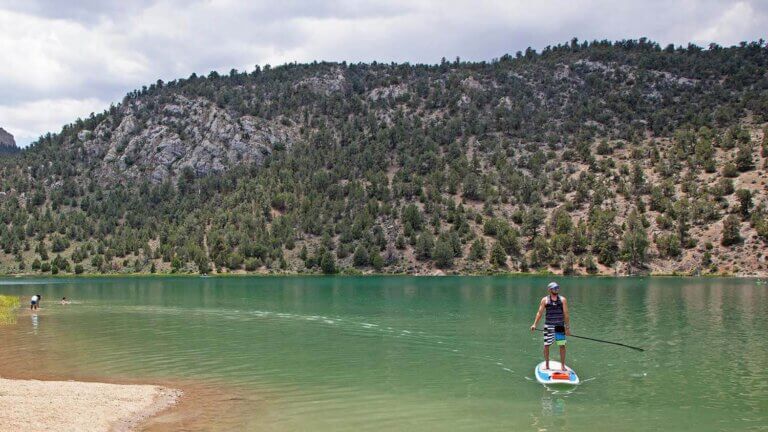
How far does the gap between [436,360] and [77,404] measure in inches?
742

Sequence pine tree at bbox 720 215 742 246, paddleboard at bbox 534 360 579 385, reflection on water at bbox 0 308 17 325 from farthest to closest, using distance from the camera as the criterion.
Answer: pine tree at bbox 720 215 742 246, reflection on water at bbox 0 308 17 325, paddleboard at bbox 534 360 579 385

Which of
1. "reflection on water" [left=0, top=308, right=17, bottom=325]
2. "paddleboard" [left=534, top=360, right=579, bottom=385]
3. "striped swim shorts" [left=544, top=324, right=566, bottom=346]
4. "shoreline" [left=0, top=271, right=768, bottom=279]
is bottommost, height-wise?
"shoreline" [left=0, top=271, right=768, bottom=279]

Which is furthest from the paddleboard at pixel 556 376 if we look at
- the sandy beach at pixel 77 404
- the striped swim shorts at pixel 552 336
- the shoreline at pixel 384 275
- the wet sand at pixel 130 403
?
the shoreline at pixel 384 275

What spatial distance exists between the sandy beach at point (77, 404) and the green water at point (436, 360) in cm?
375

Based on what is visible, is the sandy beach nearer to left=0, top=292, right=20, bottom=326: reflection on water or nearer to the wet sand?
the wet sand

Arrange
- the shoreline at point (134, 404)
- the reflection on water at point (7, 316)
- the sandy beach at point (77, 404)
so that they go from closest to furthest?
the sandy beach at point (77, 404)
the shoreline at point (134, 404)
the reflection on water at point (7, 316)

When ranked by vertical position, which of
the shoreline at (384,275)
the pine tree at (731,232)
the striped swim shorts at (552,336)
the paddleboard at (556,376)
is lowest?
the shoreline at (384,275)

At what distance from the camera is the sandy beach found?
20281 mm

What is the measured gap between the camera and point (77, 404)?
22.8 meters

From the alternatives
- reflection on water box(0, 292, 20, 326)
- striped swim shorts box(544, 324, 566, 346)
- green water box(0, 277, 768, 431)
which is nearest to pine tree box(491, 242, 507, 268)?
green water box(0, 277, 768, 431)

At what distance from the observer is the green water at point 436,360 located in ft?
73.4

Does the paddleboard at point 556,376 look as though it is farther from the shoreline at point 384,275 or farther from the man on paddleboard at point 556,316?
the shoreline at point 384,275

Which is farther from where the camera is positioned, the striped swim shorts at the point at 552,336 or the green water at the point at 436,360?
the striped swim shorts at the point at 552,336

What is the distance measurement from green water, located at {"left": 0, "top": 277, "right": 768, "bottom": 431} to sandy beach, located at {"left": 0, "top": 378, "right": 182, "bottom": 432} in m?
3.75
